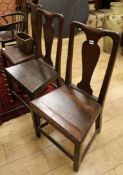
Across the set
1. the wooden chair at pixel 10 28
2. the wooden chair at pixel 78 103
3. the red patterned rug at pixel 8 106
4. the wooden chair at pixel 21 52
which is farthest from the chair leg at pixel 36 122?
the wooden chair at pixel 10 28

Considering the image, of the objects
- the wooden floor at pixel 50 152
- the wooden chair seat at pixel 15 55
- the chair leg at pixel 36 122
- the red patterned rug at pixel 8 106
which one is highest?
the wooden chair seat at pixel 15 55

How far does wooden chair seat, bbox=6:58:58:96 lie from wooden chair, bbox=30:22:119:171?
18 centimetres

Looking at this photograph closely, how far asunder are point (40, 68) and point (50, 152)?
2.40ft

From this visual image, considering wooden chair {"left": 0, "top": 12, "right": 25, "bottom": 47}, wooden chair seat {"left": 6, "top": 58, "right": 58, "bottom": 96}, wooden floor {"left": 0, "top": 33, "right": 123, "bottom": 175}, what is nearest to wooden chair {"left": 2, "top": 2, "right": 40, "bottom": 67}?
wooden chair seat {"left": 6, "top": 58, "right": 58, "bottom": 96}

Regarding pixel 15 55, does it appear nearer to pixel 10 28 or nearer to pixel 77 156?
pixel 10 28

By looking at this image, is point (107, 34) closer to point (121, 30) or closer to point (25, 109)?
point (25, 109)

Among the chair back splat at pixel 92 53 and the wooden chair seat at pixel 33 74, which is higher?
the chair back splat at pixel 92 53

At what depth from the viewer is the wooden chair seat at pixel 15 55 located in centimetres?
203

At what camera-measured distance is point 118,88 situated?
2279mm

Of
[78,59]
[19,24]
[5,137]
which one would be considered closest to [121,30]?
[78,59]

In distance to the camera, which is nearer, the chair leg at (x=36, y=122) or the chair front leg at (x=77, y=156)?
the chair front leg at (x=77, y=156)

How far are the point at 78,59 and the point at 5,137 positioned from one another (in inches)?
61.6

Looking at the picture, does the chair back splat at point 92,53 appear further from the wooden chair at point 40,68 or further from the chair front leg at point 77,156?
the chair front leg at point 77,156

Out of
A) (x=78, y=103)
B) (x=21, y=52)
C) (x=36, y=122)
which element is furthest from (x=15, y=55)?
(x=78, y=103)
